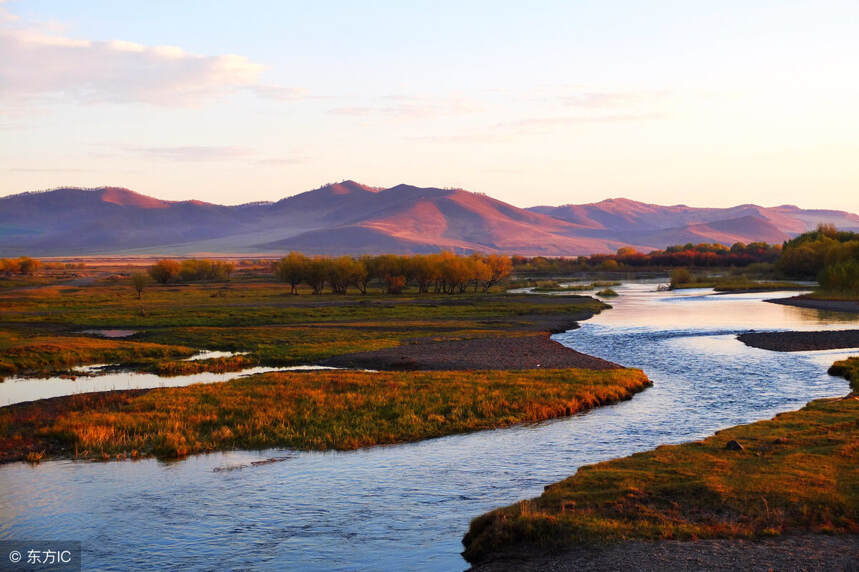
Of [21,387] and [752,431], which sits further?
[21,387]

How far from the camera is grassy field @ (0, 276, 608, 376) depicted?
51000 mm

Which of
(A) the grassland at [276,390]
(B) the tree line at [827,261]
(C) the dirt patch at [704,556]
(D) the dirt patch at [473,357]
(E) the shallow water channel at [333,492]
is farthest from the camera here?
(B) the tree line at [827,261]

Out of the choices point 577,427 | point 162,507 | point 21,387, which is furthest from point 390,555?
point 21,387

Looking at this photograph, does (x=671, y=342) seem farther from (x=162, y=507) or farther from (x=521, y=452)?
(x=162, y=507)

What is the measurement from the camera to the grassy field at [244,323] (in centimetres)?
5100

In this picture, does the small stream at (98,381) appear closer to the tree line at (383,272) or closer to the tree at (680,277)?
the tree line at (383,272)

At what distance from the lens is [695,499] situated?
60.8 ft

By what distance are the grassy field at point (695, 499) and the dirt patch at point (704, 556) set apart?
45 centimetres

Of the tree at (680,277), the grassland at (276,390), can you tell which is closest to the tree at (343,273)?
the grassland at (276,390)

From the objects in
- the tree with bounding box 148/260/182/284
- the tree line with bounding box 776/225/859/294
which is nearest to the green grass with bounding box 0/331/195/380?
the tree line with bounding box 776/225/859/294

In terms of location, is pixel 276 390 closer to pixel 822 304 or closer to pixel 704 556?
pixel 704 556

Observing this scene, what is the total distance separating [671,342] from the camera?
59219 mm

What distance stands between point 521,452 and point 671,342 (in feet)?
121

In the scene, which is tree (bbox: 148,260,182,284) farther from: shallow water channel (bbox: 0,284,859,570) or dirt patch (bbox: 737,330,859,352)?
shallow water channel (bbox: 0,284,859,570)
